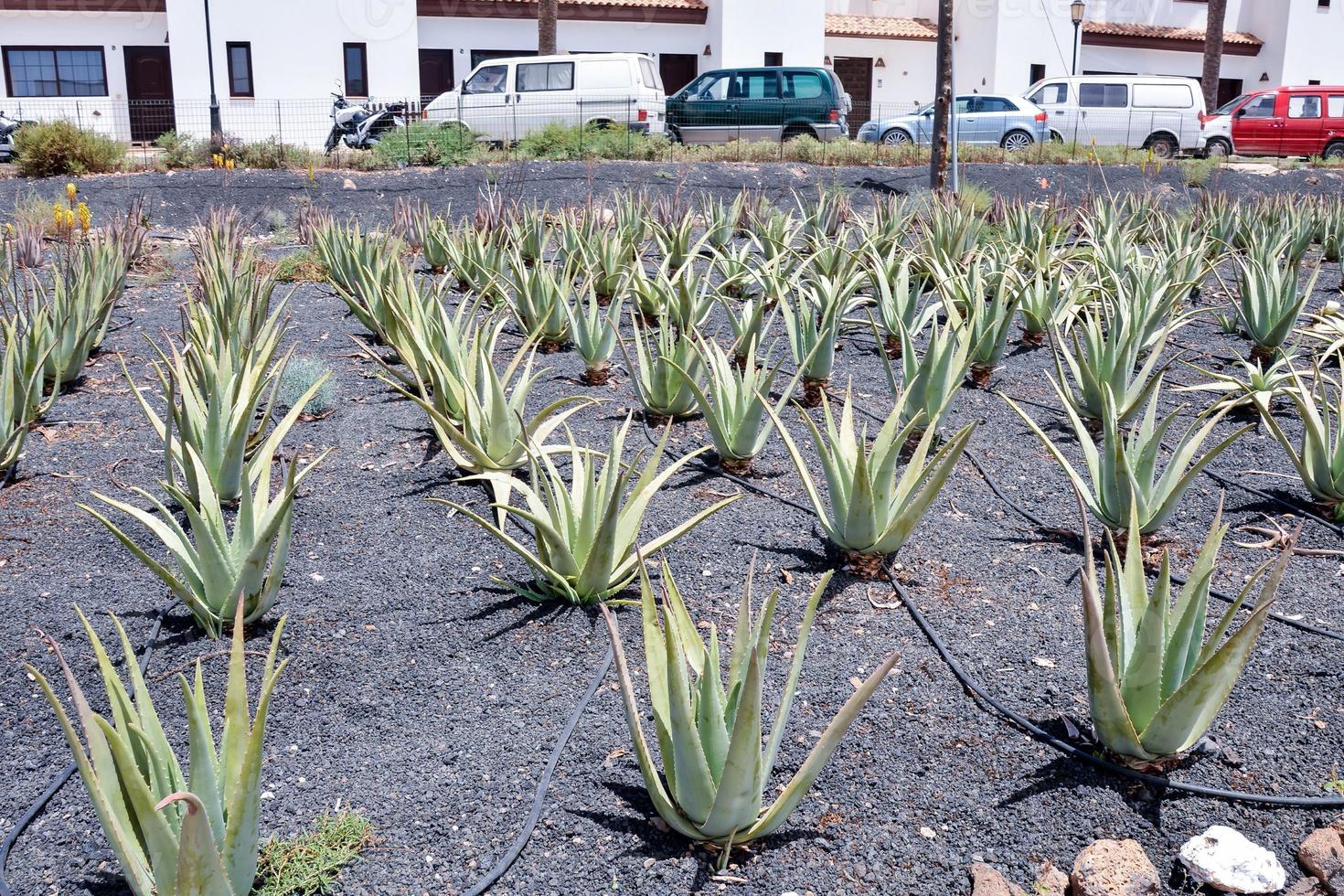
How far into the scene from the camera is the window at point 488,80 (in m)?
20.2

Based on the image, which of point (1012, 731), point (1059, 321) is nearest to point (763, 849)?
point (1012, 731)

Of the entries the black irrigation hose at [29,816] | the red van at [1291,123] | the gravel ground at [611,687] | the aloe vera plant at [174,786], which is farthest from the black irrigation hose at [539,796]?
the red van at [1291,123]

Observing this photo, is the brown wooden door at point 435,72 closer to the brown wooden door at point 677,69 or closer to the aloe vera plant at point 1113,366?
the brown wooden door at point 677,69

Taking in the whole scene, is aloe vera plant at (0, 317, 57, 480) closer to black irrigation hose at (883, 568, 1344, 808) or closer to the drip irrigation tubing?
the drip irrigation tubing

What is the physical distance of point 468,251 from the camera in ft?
22.5

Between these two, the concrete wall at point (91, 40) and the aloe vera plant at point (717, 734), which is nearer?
the aloe vera plant at point (717, 734)

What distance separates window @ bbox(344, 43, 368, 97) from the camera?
25656mm

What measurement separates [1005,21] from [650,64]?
12.9 metres

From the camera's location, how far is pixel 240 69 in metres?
25.1

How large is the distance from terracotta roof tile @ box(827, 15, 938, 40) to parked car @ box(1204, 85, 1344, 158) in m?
8.76

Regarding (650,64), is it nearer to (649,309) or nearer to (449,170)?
(449,170)

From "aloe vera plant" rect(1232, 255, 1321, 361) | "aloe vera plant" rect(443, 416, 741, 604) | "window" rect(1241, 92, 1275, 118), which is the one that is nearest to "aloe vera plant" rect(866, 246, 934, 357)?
"aloe vera plant" rect(1232, 255, 1321, 361)

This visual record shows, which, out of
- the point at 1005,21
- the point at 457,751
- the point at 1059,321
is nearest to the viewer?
the point at 457,751

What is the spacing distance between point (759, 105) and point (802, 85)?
41.4 inches
